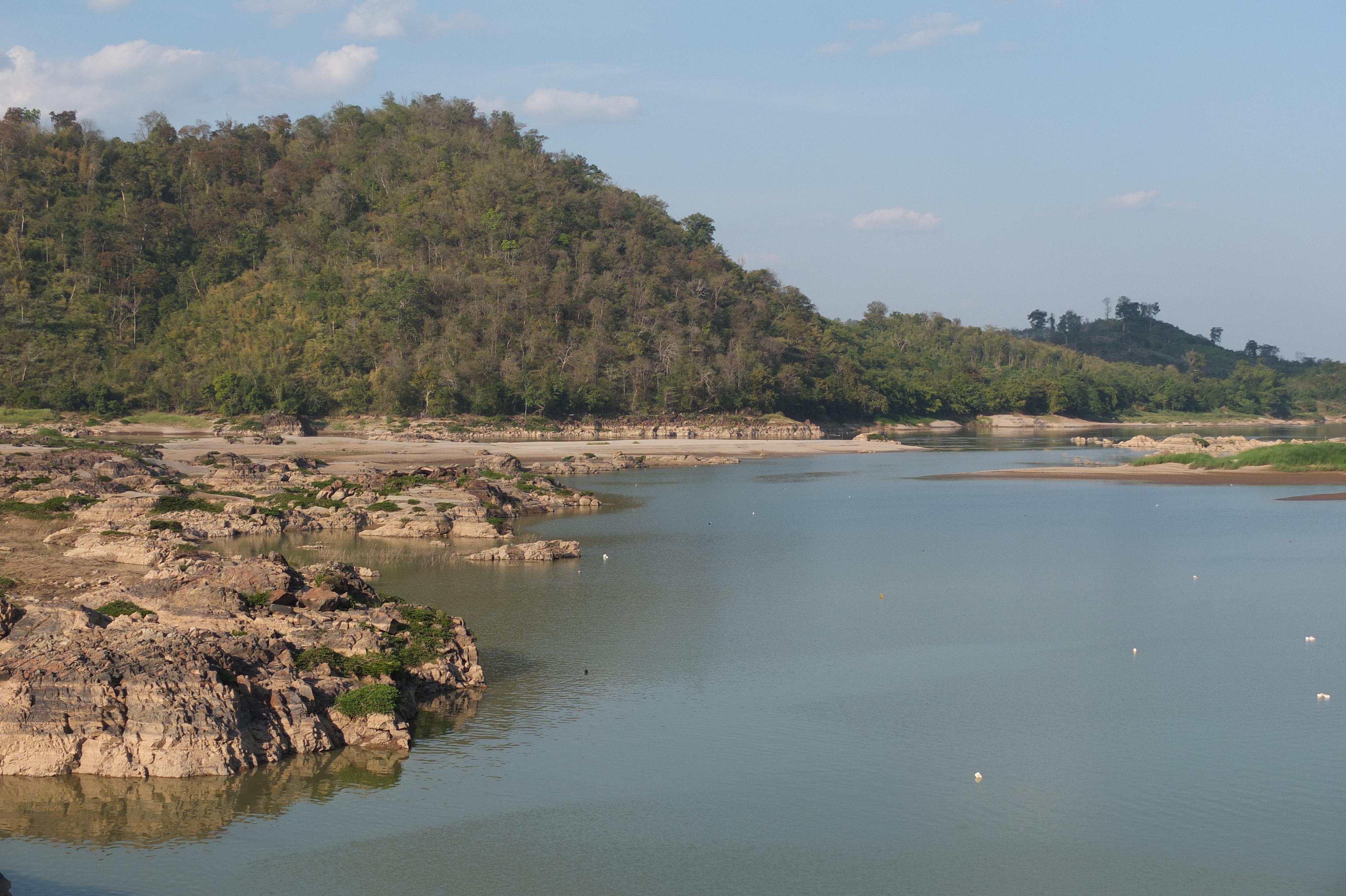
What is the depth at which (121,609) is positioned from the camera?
18.6 m

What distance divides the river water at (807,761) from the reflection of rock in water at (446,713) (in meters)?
0.08

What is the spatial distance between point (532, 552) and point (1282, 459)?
5103 cm

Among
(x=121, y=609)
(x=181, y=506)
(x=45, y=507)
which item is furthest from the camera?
(x=181, y=506)

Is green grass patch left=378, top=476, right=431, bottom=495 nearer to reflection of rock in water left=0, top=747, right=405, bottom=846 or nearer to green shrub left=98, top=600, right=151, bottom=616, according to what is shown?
green shrub left=98, top=600, right=151, bottom=616

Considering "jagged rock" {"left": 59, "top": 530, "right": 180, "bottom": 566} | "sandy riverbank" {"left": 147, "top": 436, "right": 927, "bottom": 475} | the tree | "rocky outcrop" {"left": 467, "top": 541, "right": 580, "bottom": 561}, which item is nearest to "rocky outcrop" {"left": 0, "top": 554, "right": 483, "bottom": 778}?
"jagged rock" {"left": 59, "top": 530, "right": 180, "bottom": 566}

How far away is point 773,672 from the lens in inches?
848

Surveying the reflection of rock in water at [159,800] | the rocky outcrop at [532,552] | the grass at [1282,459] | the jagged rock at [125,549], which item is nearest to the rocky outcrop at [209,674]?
the reflection of rock in water at [159,800]

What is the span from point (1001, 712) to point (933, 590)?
11426 mm

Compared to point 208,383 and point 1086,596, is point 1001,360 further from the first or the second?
point 1086,596

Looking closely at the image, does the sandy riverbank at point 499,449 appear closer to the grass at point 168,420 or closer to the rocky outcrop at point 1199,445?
the grass at point 168,420

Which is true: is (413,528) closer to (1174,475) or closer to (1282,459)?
(1174,475)

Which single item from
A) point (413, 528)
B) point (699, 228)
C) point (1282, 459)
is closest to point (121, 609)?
point (413, 528)

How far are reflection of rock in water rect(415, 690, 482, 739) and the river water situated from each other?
0.26 feet

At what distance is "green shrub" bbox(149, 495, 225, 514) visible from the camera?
116 ft
